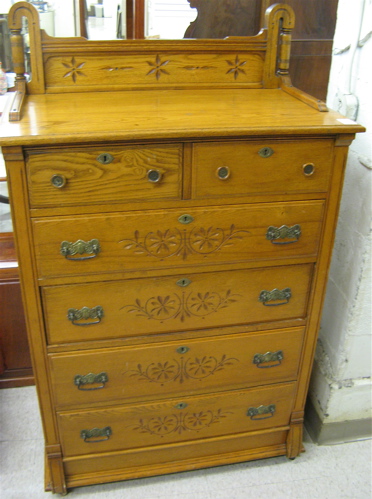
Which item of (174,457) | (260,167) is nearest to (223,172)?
(260,167)

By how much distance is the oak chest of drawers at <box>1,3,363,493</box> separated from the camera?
1278mm

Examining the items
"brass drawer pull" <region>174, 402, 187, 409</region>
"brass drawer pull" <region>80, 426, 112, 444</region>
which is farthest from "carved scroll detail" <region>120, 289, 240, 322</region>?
"brass drawer pull" <region>80, 426, 112, 444</region>

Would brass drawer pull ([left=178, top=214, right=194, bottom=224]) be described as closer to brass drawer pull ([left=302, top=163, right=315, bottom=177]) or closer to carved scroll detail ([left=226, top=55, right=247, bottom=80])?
brass drawer pull ([left=302, top=163, right=315, bottom=177])

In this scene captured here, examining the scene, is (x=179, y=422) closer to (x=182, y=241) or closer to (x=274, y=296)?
(x=274, y=296)

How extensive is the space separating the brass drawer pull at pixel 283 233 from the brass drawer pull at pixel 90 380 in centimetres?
64

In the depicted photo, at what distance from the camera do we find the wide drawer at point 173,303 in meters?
1.42

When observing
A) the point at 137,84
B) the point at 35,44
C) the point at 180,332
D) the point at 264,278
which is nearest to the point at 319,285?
the point at 264,278

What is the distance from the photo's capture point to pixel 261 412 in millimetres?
1718

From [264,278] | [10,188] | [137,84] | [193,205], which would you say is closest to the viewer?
[10,188]

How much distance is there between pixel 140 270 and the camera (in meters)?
1.40

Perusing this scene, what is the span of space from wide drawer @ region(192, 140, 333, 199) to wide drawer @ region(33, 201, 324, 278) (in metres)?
0.05

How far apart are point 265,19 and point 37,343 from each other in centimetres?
123

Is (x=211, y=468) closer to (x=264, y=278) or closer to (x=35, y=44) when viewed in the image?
(x=264, y=278)

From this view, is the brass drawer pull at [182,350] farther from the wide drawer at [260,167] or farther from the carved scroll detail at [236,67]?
the carved scroll detail at [236,67]
